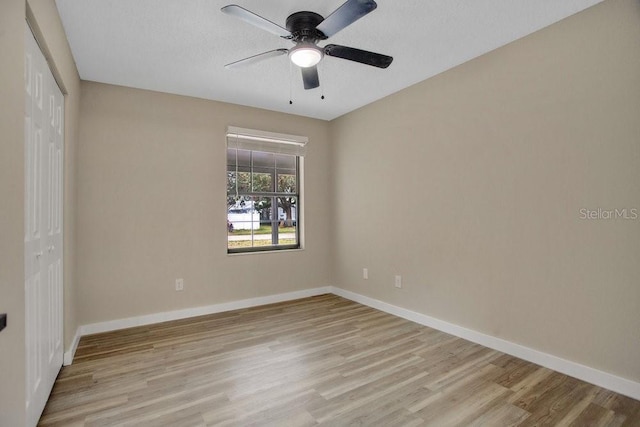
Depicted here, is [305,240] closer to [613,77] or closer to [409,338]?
[409,338]

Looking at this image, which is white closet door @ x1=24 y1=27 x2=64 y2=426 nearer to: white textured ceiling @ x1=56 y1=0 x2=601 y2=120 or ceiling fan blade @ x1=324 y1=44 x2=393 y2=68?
white textured ceiling @ x1=56 y1=0 x2=601 y2=120

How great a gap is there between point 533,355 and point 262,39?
3175 mm

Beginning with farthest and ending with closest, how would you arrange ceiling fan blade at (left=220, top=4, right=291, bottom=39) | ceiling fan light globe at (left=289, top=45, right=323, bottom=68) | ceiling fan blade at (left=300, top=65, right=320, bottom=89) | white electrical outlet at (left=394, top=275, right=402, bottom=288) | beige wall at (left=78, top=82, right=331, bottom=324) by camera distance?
white electrical outlet at (left=394, top=275, right=402, bottom=288), beige wall at (left=78, top=82, right=331, bottom=324), ceiling fan blade at (left=300, top=65, right=320, bottom=89), ceiling fan light globe at (left=289, top=45, right=323, bottom=68), ceiling fan blade at (left=220, top=4, right=291, bottom=39)

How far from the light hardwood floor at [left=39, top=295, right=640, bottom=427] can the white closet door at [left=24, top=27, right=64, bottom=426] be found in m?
0.28

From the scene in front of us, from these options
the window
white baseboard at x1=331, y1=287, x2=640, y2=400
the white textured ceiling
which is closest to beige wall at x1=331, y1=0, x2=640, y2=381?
white baseboard at x1=331, y1=287, x2=640, y2=400

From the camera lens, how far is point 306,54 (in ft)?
7.27

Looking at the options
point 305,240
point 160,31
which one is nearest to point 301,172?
point 305,240

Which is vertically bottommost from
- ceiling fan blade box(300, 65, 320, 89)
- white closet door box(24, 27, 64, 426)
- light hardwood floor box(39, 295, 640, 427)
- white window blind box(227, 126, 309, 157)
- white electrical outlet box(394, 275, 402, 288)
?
light hardwood floor box(39, 295, 640, 427)

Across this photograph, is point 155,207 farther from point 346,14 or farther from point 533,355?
point 533,355

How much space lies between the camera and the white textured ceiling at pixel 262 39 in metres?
2.13

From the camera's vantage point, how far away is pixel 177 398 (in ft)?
6.80

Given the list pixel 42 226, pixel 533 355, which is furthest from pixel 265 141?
pixel 533 355

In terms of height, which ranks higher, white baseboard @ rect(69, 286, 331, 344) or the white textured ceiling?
the white textured ceiling

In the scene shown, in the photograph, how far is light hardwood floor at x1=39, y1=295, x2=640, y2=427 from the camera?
1871 millimetres
